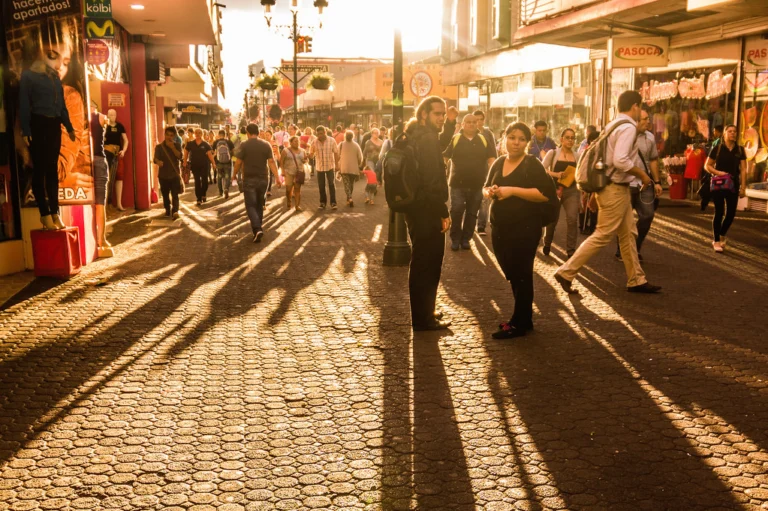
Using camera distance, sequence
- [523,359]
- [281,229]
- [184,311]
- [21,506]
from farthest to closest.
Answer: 1. [281,229]
2. [184,311]
3. [523,359]
4. [21,506]

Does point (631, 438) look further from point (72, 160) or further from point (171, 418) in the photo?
point (72, 160)

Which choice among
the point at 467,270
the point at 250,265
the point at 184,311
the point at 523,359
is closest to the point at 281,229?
the point at 250,265

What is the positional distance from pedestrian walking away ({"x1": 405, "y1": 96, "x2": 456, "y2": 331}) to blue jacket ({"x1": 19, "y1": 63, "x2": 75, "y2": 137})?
500 centimetres

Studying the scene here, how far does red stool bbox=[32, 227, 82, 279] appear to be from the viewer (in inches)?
396

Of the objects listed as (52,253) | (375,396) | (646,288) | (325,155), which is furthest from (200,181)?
(375,396)

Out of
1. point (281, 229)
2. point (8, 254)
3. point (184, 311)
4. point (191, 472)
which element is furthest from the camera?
point (281, 229)

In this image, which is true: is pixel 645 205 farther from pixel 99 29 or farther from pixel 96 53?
pixel 96 53

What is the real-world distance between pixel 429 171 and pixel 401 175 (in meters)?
0.27

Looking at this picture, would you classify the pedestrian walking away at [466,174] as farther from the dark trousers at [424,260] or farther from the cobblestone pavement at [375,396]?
the dark trousers at [424,260]

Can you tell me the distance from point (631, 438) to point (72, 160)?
857cm

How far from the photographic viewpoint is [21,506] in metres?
3.96

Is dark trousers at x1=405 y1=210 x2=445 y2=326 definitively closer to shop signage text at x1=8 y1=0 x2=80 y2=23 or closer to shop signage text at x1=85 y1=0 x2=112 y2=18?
shop signage text at x1=8 y1=0 x2=80 y2=23

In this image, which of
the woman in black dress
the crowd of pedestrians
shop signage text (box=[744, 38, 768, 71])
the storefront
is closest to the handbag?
the crowd of pedestrians

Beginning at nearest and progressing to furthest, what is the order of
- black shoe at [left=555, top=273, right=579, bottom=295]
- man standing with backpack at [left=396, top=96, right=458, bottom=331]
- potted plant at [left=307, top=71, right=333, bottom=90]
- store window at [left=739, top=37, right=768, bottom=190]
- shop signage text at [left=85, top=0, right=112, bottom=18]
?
man standing with backpack at [left=396, top=96, right=458, bottom=331]
black shoe at [left=555, top=273, right=579, bottom=295]
shop signage text at [left=85, top=0, right=112, bottom=18]
store window at [left=739, top=37, right=768, bottom=190]
potted plant at [left=307, top=71, right=333, bottom=90]
